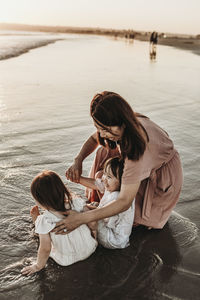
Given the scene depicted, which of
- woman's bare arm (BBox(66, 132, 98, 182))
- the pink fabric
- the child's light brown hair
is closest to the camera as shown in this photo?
the child's light brown hair

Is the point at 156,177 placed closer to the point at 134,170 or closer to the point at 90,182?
the point at 134,170

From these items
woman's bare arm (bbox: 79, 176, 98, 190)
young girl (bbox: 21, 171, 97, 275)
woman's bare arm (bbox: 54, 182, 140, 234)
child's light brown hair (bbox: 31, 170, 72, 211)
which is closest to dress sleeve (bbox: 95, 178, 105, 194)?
woman's bare arm (bbox: 79, 176, 98, 190)

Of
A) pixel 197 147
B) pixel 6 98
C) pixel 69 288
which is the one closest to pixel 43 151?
pixel 197 147

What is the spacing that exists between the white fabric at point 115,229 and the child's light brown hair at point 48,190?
1.58 feet

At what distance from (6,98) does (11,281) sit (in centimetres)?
573

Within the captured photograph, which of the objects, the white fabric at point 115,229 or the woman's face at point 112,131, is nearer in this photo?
the woman's face at point 112,131

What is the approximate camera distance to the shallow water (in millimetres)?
2320

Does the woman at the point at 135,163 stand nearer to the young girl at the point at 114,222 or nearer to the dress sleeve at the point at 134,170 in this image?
the dress sleeve at the point at 134,170

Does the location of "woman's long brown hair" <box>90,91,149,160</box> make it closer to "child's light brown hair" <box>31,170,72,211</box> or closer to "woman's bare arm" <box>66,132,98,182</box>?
"child's light brown hair" <box>31,170,72,211</box>

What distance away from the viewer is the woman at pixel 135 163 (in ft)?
7.41

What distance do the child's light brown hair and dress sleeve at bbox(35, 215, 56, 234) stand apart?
0.09m

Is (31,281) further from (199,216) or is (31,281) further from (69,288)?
(199,216)

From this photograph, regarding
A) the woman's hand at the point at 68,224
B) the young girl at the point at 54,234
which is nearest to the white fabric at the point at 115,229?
the young girl at the point at 54,234

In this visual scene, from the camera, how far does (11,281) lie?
7.69 ft
